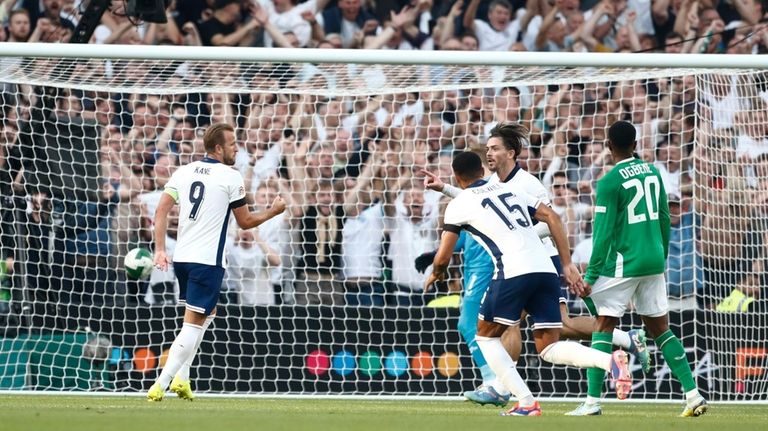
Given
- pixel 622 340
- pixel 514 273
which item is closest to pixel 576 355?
pixel 514 273

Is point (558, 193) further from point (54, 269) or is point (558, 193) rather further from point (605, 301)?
point (54, 269)

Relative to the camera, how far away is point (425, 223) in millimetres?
11758

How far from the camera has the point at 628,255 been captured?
8.10m

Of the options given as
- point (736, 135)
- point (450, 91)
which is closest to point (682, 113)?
point (736, 135)

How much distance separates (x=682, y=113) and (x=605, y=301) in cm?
396

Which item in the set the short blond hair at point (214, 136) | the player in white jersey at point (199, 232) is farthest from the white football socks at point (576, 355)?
the short blond hair at point (214, 136)

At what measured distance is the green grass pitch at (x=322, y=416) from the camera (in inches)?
255

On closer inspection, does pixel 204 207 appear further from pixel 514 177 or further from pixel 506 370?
pixel 506 370

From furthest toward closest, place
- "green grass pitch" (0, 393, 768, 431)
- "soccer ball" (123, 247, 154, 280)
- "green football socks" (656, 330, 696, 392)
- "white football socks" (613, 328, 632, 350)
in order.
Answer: "soccer ball" (123, 247, 154, 280), "white football socks" (613, 328, 632, 350), "green football socks" (656, 330, 696, 392), "green grass pitch" (0, 393, 768, 431)

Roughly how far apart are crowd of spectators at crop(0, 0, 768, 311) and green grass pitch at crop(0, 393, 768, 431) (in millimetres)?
1775

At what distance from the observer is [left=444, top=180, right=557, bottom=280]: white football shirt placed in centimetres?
784

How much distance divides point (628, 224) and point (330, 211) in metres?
4.04

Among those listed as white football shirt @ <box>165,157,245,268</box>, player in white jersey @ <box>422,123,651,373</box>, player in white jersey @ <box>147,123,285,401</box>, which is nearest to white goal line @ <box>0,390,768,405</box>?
player in white jersey @ <box>422,123,651,373</box>

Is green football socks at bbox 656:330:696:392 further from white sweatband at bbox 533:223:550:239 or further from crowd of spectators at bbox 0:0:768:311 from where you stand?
crowd of spectators at bbox 0:0:768:311
